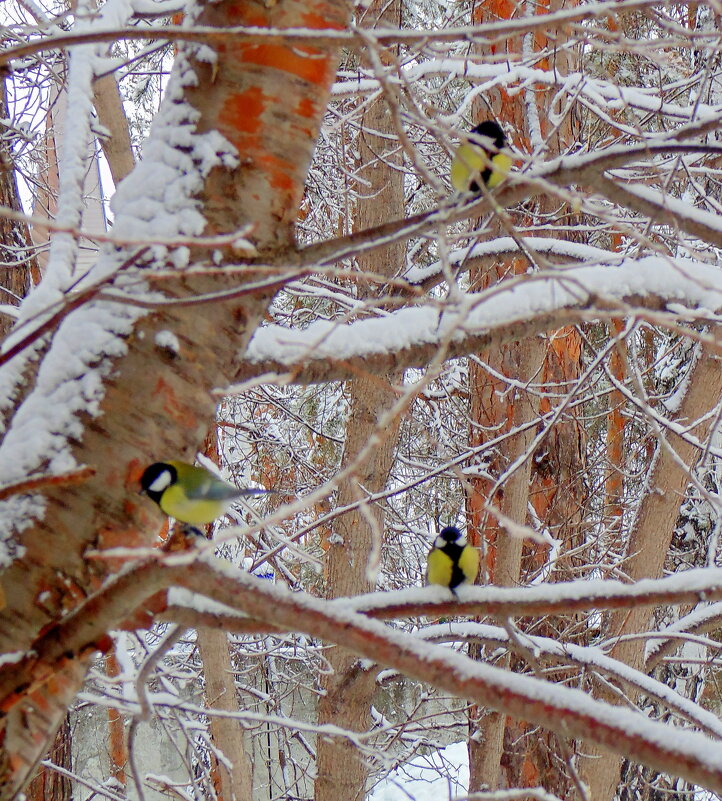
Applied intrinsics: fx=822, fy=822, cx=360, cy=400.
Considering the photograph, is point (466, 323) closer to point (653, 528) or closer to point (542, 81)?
point (542, 81)

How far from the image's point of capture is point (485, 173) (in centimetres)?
272

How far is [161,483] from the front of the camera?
1.46 metres

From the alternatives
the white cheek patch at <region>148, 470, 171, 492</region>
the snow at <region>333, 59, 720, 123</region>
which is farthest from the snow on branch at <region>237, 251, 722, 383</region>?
the snow at <region>333, 59, 720, 123</region>

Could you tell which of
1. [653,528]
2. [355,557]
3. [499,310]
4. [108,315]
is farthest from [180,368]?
[355,557]

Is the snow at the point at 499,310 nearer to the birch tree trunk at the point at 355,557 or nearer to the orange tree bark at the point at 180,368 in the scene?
the orange tree bark at the point at 180,368

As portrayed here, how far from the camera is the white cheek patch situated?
1.41m

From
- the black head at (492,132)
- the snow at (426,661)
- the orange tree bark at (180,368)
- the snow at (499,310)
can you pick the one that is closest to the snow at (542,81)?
the black head at (492,132)

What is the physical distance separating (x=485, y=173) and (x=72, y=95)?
1374mm

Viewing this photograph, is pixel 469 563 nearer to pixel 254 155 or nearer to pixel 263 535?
pixel 254 155

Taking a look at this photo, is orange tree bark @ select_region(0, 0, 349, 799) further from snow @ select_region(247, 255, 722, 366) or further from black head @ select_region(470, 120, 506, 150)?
black head @ select_region(470, 120, 506, 150)

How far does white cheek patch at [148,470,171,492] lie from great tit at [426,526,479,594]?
3.87 feet

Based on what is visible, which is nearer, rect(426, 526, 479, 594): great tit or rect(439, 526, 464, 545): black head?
rect(426, 526, 479, 594): great tit

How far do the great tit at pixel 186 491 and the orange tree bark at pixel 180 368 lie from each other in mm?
36

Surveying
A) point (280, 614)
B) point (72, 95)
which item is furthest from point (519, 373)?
point (280, 614)
